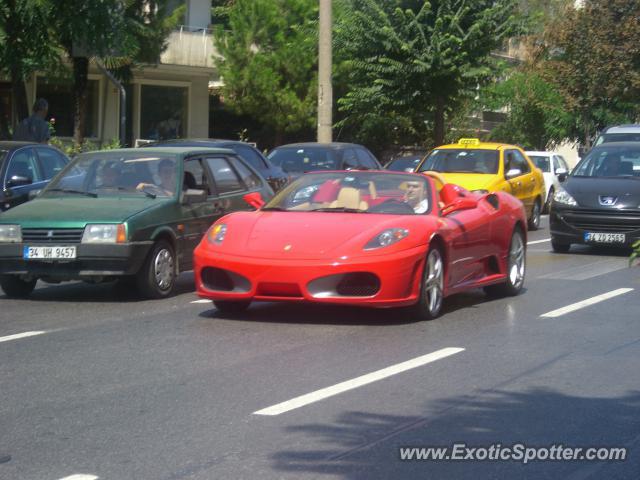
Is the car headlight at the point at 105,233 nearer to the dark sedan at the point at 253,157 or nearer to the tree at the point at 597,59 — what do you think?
the dark sedan at the point at 253,157

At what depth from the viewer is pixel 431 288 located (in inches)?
408

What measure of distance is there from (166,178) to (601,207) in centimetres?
722

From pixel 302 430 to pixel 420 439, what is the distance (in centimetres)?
62

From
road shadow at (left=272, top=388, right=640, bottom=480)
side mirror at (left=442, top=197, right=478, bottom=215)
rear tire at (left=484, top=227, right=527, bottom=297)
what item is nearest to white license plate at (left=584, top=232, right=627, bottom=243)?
rear tire at (left=484, top=227, right=527, bottom=297)

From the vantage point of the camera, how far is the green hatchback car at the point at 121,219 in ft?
36.9

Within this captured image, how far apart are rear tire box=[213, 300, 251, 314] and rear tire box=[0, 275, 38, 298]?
2347 mm

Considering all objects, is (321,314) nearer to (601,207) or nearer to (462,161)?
(601,207)

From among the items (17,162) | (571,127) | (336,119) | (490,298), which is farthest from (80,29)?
(571,127)

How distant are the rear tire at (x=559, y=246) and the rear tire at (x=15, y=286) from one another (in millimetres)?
8220

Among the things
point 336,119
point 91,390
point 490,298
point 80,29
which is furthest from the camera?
point 336,119

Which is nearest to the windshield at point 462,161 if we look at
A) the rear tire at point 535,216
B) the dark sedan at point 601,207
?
the rear tire at point 535,216

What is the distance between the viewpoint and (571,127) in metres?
46.4

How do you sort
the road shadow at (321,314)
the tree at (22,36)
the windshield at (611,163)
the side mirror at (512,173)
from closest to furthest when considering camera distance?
the road shadow at (321,314) < the windshield at (611,163) < the tree at (22,36) < the side mirror at (512,173)

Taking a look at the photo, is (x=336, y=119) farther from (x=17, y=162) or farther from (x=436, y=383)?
(x=436, y=383)
